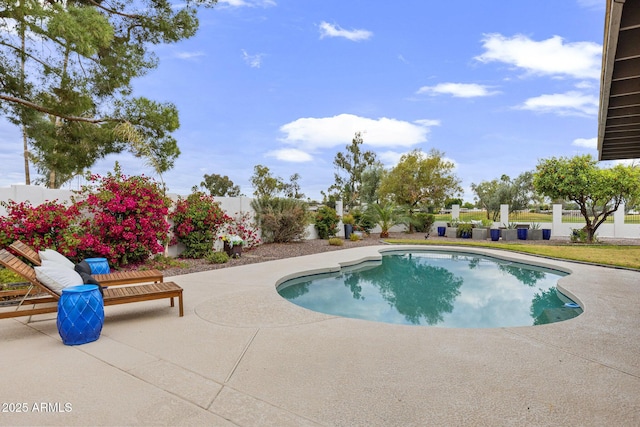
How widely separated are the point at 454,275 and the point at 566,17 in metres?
7.75

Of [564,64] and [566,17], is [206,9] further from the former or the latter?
[564,64]

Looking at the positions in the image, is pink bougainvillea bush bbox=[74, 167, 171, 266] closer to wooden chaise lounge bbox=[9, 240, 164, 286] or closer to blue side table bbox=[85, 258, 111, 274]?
blue side table bbox=[85, 258, 111, 274]

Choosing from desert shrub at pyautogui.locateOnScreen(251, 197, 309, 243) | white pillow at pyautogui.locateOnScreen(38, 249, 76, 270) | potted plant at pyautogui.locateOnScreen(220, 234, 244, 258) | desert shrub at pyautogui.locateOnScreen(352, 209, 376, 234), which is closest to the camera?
white pillow at pyautogui.locateOnScreen(38, 249, 76, 270)

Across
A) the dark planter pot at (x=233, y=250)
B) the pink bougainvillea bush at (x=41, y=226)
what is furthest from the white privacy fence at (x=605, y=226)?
the pink bougainvillea bush at (x=41, y=226)

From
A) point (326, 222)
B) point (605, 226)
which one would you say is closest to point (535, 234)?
point (605, 226)

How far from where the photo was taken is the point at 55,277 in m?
3.88

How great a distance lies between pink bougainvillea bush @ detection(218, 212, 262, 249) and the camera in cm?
1115

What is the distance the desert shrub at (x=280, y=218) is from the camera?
12805mm

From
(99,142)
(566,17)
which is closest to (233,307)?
(99,142)

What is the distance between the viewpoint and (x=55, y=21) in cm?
670

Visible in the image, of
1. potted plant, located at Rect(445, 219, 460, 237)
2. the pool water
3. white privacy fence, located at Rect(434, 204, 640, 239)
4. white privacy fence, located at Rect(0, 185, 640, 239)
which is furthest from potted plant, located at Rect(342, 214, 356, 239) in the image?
white privacy fence, located at Rect(434, 204, 640, 239)

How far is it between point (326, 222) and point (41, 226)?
10.9 meters

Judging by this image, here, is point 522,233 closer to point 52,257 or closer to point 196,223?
point 196,223

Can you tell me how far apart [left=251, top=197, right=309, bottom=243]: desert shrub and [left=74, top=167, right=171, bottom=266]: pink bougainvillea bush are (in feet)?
14.7
